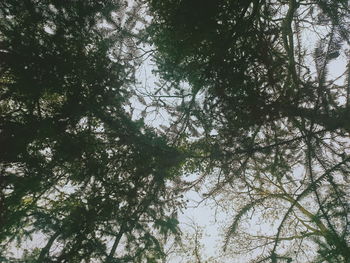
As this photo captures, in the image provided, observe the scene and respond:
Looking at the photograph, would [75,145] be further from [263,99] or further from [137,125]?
[263,99]

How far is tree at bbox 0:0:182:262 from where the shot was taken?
A: 260cm

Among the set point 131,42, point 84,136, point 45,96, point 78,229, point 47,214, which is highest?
point 131,42

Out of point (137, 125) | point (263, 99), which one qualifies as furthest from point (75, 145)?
point (263, 99)

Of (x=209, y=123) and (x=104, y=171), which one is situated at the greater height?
(x=209, y=123)

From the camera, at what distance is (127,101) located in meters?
3.34

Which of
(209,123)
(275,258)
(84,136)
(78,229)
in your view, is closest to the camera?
(78,229)

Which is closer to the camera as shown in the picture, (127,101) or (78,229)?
(78,229)

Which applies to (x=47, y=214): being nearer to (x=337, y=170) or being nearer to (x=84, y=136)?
(x=84, y=136)

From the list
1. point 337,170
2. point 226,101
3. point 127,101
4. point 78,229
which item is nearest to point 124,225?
point 78,229

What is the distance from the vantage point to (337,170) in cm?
268

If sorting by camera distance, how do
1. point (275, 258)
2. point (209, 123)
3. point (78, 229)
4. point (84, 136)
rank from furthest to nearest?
point (209, 123), point (84, 136), point (275, 258), point (78, 229)

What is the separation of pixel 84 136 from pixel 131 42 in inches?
57.3

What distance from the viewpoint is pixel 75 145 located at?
2.80m

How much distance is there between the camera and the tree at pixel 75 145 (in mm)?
2604
